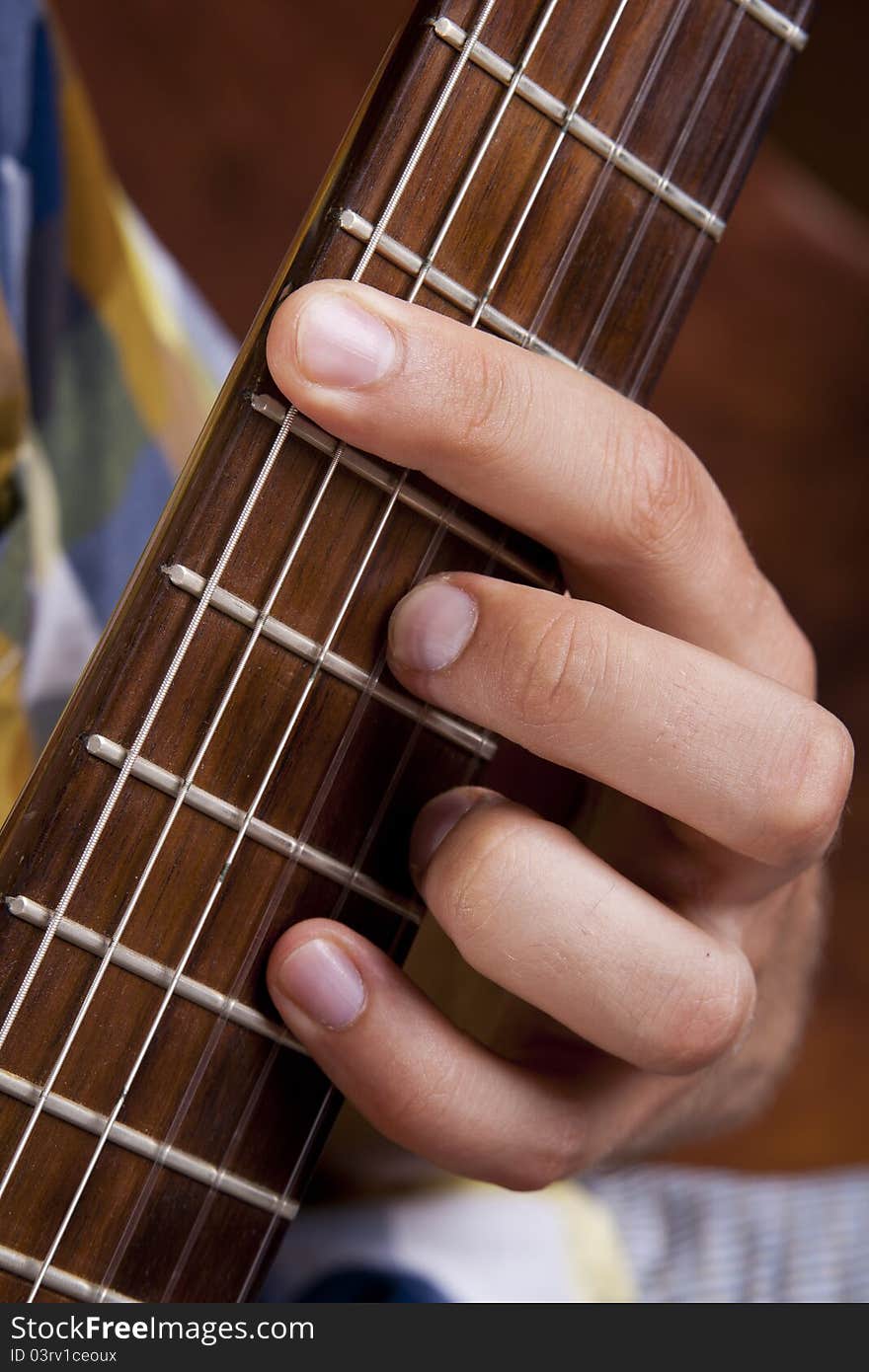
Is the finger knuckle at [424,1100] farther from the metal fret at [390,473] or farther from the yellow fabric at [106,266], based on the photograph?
the yellow fabric at [106,266]

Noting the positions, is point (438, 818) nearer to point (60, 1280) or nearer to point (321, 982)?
point (321, 982)

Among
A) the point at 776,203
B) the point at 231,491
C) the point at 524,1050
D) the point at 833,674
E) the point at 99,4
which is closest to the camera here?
the point at 231,491

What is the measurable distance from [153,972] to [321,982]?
58mm

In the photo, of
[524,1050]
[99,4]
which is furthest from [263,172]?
[524,1050]

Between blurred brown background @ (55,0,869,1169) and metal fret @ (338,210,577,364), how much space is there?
79cm

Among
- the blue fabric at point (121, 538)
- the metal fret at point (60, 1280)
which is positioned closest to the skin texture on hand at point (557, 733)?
the metal fret at point (60, 1280)

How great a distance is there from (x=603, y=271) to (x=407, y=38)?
0.10 m

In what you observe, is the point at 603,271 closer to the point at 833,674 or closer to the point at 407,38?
the point at 407,38

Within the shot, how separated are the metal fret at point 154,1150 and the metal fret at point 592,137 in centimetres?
38

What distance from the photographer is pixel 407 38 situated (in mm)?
401

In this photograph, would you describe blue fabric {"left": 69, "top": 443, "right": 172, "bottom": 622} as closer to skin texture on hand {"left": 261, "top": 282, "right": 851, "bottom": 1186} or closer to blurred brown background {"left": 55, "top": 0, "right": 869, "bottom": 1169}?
skin texture on hand {"left": 261, "top": 282, "right": 851, "bottom": 1186}

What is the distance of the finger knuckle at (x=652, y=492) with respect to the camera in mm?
415

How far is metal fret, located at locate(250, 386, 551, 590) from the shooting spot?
0.39 m

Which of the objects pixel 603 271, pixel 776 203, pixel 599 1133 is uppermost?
pixel 776 203
